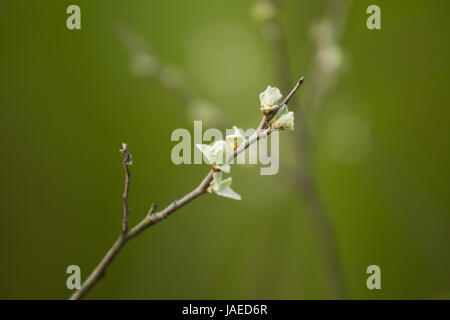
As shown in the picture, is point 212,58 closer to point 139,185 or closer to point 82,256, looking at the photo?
point 139,185

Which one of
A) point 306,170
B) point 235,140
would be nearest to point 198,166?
point 306,170

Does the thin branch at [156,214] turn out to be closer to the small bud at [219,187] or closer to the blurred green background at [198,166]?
the small bud at [219,187]

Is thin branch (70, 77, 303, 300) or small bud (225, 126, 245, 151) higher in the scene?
small bud (225, 126, 245, 151)

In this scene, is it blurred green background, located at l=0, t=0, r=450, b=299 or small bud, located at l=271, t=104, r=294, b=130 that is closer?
small bud, located at l=271, t=104, r=294, b=130

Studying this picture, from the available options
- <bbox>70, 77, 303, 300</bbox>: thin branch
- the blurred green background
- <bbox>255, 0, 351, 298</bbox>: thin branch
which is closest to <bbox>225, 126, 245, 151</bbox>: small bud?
<bbox>70, 77, 303, 300</bbox>: thin branch

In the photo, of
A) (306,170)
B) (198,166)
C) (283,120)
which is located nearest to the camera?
(283,120)

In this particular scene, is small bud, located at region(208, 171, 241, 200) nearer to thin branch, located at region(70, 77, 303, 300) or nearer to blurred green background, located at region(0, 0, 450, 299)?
thin branch, located at region(70, 77, 303, 300)

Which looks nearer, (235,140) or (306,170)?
(235,140)

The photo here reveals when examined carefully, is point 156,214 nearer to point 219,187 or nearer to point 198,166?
point 219,187

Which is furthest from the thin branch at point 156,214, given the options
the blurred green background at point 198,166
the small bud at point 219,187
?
the blurred green background at point 198,166
